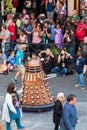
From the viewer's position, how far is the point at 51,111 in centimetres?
1798

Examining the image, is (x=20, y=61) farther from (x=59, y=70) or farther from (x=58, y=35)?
(x=58, y=35)

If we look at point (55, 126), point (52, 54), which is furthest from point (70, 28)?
point (55, 126)

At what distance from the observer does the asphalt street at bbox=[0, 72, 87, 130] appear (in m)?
16.8

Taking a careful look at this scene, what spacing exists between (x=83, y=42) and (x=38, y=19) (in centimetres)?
377

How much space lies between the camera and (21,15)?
25.5 metres

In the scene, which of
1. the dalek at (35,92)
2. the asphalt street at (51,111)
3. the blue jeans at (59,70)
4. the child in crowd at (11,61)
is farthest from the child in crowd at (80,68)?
the child in crowd at (11,61)

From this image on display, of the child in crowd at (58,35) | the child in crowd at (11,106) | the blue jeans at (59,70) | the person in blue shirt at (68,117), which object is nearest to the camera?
the person in blue shirt at (68,117)

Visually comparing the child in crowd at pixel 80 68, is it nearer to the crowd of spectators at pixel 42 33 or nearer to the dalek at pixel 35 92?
the crowd of spectators at pixel 42 33

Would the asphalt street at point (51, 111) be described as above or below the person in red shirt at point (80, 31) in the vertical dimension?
below

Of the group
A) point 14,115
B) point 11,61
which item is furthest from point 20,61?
point 14,115

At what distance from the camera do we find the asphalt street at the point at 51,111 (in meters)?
16.8

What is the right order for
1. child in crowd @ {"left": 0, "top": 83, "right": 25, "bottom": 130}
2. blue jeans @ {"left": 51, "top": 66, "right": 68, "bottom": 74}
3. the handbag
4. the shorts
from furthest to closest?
blue jeans @ {"left": 51, "top": 66, "right": 68, "bottom": 74} < the shorts < the handbag < child in crowd @ {"left": 0, "top": 83, "right": 25, "bottom": 130}

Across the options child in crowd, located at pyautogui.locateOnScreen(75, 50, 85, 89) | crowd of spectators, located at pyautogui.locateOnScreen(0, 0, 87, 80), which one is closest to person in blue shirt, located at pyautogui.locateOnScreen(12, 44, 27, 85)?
crowd of spectators, located at pyautogui.locateOnScreen(0, 0, 87, 80)

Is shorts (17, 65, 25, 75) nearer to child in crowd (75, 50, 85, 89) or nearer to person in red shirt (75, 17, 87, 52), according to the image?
child in crowd (75, 50, 85, 89)
